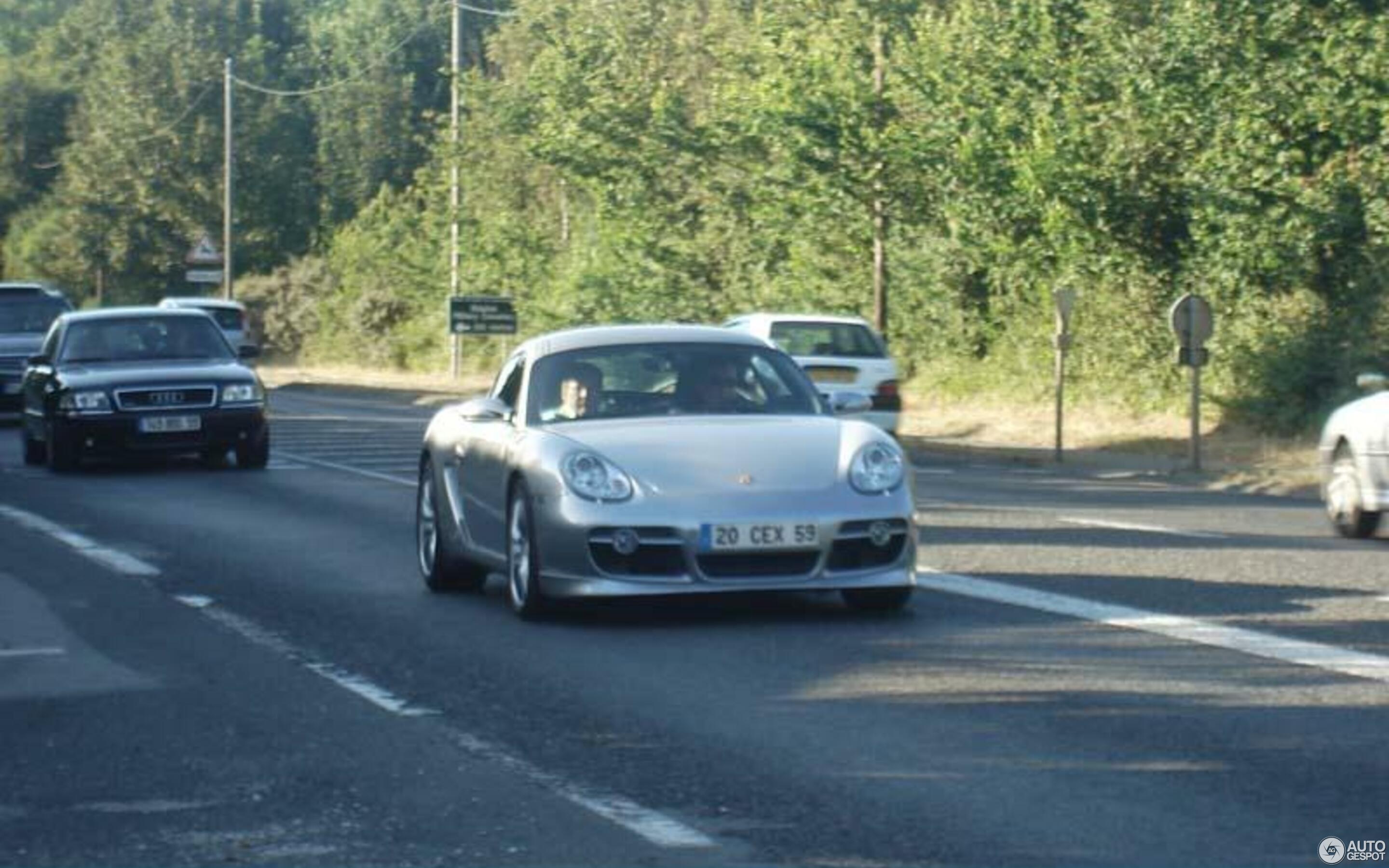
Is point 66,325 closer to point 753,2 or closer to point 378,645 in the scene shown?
point 378,645

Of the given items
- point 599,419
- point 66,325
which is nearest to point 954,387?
point 66,325

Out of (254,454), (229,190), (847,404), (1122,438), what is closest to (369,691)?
(847,404)

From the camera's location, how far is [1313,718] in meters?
8.60

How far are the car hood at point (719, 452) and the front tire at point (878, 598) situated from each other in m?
0.61

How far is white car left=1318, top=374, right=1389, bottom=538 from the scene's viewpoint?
16.4 meters

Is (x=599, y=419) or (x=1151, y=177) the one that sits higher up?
(x=1151, y=177)

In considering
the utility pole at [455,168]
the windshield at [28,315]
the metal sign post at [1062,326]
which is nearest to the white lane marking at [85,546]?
the metal sign post at [1062,326]

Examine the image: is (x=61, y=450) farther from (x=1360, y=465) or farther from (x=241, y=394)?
(x=1360, y=465)

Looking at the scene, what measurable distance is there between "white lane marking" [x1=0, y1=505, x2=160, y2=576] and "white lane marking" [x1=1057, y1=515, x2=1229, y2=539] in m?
6.38

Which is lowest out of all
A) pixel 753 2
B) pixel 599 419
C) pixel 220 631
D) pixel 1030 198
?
Answer: pixel 220 631

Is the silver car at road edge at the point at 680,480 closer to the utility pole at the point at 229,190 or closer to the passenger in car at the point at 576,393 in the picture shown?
the passenger in car at the point at 576,393

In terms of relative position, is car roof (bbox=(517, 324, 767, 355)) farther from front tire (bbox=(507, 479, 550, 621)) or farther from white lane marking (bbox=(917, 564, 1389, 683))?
white lane marking (bbox=(917, 564, 1389, 683))

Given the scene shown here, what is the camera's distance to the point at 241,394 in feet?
78.2

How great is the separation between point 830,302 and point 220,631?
27.5m
